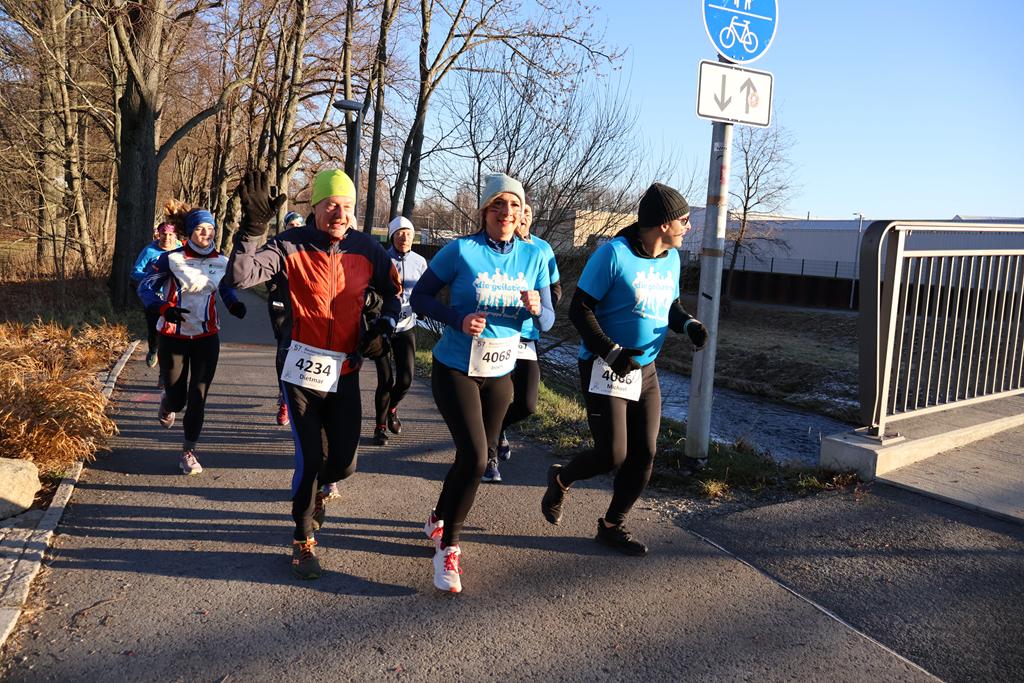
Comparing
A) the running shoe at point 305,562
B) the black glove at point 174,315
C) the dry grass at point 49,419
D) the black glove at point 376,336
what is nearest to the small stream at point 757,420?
the black glove at point 174,315

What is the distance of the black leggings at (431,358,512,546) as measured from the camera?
4.25 m

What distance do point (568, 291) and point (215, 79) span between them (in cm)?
1940

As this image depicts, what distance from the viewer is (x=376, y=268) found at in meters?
4.50

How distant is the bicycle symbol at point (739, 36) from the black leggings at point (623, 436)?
2.73m

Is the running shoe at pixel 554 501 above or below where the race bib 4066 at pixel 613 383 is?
below

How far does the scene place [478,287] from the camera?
4352mm

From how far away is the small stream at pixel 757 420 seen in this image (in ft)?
47.5

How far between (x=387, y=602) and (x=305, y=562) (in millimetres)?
524

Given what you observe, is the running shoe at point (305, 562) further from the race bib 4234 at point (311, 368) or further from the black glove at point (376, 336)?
the black glove at point (376, 336)

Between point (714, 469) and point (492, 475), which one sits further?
point (714, 469)

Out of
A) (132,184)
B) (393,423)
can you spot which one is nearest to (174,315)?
(393,423)

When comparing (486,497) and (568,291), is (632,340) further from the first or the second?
(568,291)

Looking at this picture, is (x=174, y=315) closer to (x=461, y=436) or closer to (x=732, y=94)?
(x=461, y=436)

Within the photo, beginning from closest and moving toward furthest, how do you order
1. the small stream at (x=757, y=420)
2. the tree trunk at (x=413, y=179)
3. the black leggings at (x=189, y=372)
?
the black leggings at (x=189, y=372) < the small stream at (x=757, y=420) < the tree trunk at (x=413, y=179)
